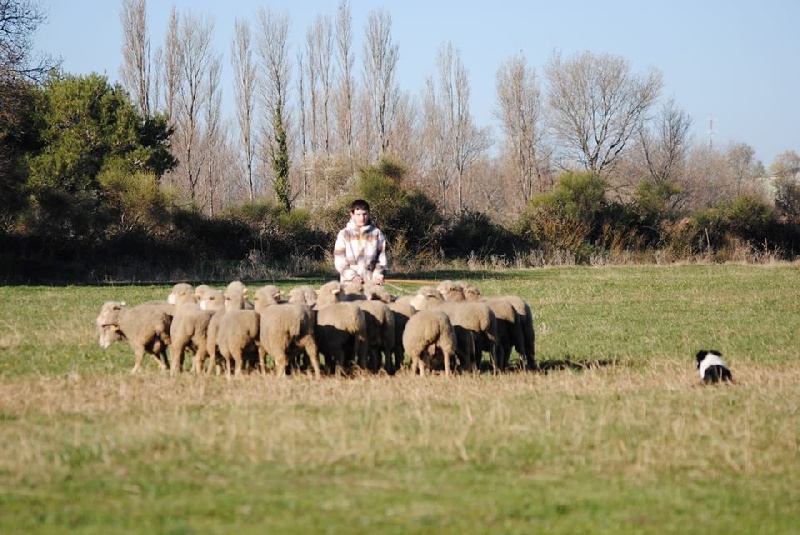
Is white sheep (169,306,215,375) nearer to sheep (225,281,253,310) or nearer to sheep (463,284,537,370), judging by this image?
sheep (225,281,253,310)

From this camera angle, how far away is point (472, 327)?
13562 mm

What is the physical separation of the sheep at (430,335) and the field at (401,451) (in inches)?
18.9

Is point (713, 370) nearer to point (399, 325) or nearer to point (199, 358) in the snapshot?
point (399, 325)

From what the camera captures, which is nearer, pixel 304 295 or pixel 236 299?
pixel 236 299

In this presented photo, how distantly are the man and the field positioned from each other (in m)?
3.65

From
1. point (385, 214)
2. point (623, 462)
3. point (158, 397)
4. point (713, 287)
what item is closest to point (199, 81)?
point (385, 214)

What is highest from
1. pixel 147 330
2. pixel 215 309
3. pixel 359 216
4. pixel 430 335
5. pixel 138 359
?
pixel 359 216

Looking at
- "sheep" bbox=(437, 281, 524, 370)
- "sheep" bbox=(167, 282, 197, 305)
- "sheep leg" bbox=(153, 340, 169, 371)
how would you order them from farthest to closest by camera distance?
"sheep" bbox=(167, 282, 197, 305) → "sheep" bbox=(437, 281, 524, 370) → "sheep leg" bbox=(153, 340, 169, 371)

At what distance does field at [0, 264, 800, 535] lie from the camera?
21.1 feet

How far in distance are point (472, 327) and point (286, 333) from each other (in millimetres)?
2587

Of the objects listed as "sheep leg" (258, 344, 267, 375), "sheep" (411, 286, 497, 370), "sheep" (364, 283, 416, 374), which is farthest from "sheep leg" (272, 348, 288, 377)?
"sheep" (411, 286, 497, 370)

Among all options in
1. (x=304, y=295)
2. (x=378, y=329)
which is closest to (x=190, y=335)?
(x=304, y=295)

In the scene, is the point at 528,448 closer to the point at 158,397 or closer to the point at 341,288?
the point at 158,397

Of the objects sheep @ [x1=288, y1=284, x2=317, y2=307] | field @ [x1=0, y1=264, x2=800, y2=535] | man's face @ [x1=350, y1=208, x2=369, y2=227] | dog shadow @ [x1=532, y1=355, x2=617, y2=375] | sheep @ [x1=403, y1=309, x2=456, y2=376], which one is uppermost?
man's face @ [x1=350, y1=208, x2=369, y2=227]
